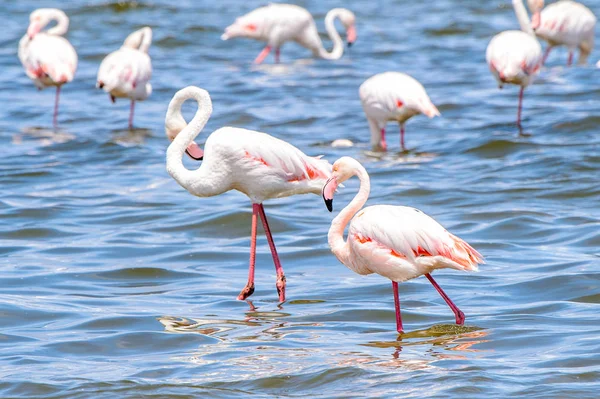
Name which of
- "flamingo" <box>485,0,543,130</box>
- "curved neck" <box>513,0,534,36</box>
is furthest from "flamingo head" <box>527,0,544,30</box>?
"flamingo" <box>485,0,543,130</box>

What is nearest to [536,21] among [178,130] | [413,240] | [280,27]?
[280,27]

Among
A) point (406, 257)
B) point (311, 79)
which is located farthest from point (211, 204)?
point (311, 79)

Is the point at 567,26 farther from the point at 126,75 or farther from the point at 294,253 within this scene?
the point at 294,253

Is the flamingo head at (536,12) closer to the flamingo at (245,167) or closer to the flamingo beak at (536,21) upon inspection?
the flamingo beak at (536,21)

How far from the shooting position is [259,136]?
6535mm

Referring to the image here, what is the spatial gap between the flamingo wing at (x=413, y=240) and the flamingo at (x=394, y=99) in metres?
4.94

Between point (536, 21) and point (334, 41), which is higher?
point (536, 21)

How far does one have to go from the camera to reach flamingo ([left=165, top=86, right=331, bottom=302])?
20.9 feet

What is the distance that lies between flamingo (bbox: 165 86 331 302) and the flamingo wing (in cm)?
107

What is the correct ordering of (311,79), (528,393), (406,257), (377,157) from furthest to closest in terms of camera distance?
(311,79) < (377,157) < (406,257) < (528,393)

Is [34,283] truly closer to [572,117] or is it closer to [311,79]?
[572,117]

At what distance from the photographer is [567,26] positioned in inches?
605

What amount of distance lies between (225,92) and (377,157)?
418 centimetres

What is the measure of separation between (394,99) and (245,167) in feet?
14.2
